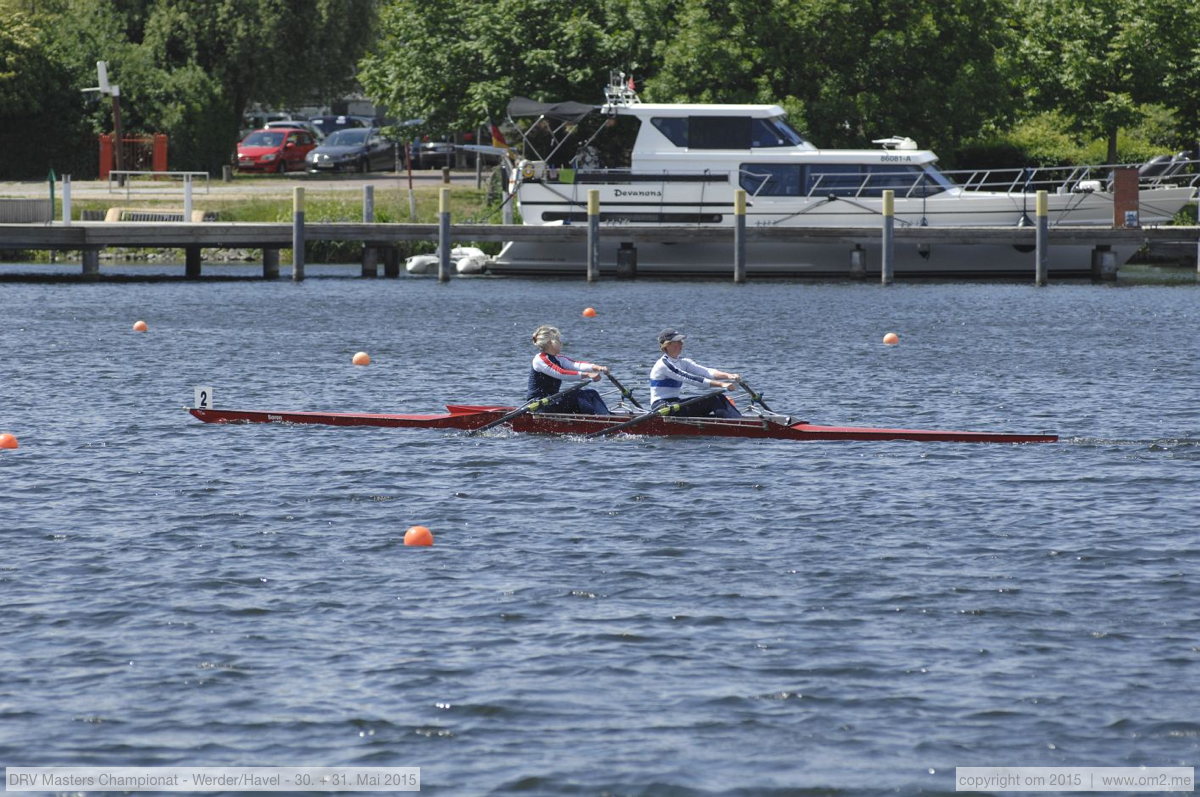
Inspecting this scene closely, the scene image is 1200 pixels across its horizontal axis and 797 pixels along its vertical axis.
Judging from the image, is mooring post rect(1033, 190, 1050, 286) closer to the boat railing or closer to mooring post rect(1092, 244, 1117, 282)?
the boat railing

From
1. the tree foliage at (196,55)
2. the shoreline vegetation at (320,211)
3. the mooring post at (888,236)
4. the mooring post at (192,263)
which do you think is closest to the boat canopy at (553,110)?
the shoreline vegetation at (320,211)

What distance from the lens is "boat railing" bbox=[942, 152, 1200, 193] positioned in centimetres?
4072

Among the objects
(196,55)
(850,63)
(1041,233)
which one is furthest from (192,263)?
(1041,233)

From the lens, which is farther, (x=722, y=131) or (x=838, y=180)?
(x=838, y=180)

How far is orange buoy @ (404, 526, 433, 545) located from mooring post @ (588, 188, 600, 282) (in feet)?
85.0

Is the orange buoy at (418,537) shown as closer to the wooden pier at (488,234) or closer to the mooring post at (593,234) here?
the mooring post at (593,234)

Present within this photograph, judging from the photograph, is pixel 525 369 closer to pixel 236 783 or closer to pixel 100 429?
pixel 100 429

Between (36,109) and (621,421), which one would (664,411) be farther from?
(36,109)

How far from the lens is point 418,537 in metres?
14.5

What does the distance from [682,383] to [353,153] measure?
41249 millimetres

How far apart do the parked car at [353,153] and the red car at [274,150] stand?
21.1 inches

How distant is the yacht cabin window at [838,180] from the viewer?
1602 inches

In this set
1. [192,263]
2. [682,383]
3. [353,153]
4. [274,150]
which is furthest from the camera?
[353,153]

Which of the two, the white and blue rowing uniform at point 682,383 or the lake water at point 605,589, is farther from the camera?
the white and blue rowing uniform at point 682,383
